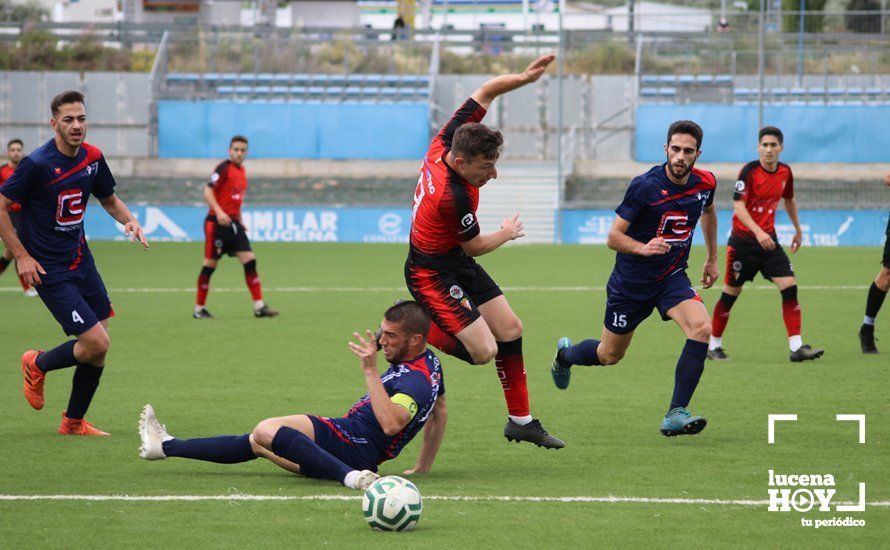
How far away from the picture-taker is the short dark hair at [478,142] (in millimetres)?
7066

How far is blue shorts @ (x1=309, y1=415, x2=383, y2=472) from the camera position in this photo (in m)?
6.60

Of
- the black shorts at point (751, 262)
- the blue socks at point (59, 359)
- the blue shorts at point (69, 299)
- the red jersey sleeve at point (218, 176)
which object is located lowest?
the blue socks at point (59, 359)

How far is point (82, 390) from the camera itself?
828 cm

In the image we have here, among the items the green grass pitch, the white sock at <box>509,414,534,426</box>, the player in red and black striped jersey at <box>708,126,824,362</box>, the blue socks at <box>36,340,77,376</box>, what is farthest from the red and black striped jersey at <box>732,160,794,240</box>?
the blue socks at <box>36,340,77,376</box>

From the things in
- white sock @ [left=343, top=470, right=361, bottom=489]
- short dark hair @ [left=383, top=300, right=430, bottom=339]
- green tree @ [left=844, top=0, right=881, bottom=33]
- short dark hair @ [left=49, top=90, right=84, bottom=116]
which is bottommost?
white sock @ [left=343, top=470, right=361, bottom=489]

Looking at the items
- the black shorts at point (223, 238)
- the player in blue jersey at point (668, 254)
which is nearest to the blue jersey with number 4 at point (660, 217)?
the player in blue jersey at point (668, 254)

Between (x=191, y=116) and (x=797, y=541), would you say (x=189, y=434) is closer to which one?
(x=797, y=541)

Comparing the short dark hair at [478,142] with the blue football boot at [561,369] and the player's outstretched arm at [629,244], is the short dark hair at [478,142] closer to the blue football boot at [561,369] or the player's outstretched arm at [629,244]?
the player's outstretched arm at [629,244]

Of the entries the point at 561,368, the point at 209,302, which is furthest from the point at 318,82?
the point at 561,368

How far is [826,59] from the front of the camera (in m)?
33.4

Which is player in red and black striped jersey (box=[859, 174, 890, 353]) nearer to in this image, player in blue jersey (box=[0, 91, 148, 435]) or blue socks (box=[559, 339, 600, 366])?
blue socks (box=[559, 339, 600, 366])

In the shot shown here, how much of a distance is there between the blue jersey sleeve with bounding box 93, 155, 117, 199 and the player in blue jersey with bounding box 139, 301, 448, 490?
2394 millimetres

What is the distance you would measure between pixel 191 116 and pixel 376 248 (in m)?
10.1

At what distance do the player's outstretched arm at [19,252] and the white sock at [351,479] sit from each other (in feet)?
9.39
